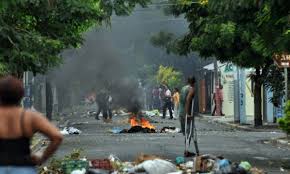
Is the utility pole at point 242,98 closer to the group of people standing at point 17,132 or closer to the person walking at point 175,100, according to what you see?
the person walking at point 175,100

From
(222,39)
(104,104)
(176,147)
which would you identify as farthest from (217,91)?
(176,147)

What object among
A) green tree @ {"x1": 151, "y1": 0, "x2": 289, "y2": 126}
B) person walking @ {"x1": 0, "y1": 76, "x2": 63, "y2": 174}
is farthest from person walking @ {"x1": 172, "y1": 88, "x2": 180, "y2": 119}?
person walking @ {"x1": 0, "y1": 76, "x2": 63, "y2": 174}

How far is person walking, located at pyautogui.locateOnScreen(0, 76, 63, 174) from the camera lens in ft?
18.2

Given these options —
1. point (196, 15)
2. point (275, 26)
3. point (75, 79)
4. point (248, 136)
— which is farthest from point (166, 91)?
point (275, 26)

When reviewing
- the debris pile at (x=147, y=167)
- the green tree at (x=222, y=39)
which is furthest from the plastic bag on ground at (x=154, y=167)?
the green tree at (x=222, y=39)

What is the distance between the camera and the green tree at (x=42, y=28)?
48.8ft

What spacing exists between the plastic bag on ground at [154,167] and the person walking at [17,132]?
605cm

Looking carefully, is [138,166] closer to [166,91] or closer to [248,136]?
[248,136]

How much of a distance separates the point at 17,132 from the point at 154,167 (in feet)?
20.8

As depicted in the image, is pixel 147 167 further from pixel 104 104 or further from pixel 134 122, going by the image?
pixel 104 104

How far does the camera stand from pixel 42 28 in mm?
19781

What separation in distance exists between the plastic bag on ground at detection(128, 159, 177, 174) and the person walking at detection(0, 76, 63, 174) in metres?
6.05

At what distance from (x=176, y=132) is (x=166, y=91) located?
53.6 ft

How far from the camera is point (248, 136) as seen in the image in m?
24.2
